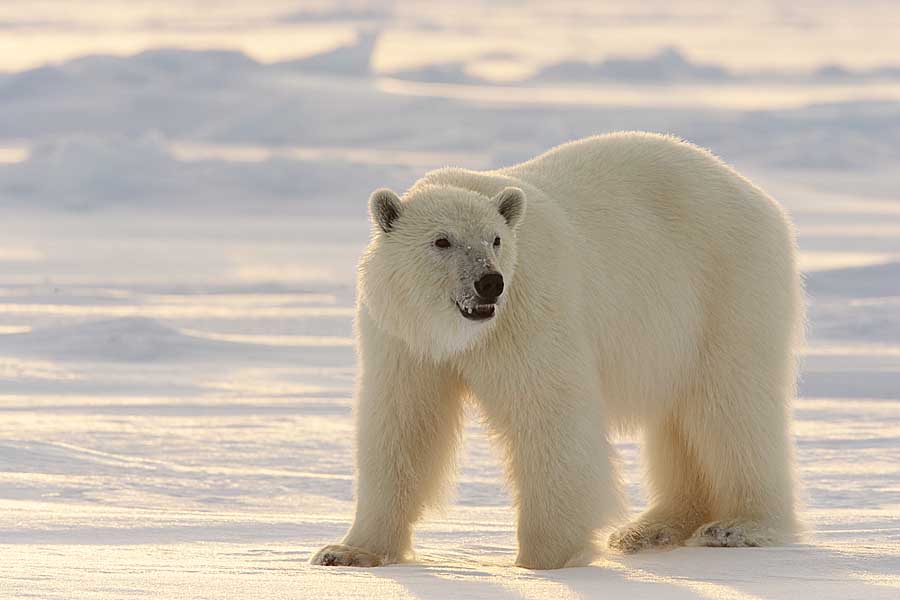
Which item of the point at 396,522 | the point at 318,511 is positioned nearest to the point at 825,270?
the point at 318,511

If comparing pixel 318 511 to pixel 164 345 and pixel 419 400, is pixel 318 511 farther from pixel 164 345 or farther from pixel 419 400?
pixel 164 345

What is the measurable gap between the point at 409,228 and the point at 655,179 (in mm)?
1435

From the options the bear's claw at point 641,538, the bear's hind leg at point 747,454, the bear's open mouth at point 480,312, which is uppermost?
the bear's open mouth at point 480,312

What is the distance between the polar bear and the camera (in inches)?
237

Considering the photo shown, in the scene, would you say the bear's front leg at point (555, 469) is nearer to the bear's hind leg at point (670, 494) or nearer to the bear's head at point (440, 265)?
the bear's head at point (440, 265)

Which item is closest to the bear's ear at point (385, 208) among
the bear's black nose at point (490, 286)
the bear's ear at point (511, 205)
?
the bear's ear at point (511, 205)

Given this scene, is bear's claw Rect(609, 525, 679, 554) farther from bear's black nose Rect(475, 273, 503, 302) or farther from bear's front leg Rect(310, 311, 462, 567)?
bear's black nose Rect(475, 273, 503, 302)

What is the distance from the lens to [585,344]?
6.25m

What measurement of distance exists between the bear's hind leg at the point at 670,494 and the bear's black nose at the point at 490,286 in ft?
5.68

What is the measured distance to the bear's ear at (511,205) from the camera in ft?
19.9

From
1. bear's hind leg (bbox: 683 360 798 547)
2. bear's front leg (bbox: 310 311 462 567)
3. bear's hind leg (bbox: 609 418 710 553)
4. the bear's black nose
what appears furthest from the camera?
bear's hind leg (bbox: 609 418 710 553)

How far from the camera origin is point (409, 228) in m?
6.04

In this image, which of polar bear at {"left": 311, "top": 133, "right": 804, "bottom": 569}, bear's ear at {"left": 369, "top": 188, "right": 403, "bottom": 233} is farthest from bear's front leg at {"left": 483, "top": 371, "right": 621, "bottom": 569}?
bear's ear at {"left": 369, "top": 188, "right": 403, "bottom": 233}

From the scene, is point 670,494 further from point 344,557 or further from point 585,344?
point 344,557
